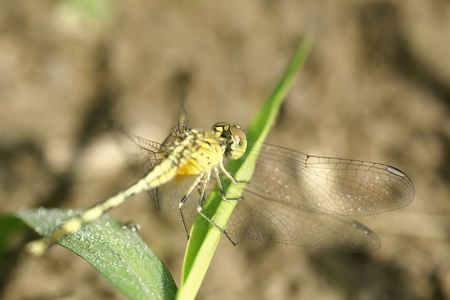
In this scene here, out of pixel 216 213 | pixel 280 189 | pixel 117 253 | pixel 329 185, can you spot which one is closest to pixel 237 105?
pixel 280 189

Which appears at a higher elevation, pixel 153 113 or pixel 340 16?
pixel 340 16

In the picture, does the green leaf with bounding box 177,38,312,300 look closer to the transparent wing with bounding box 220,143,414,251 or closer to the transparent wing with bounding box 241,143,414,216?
the transparent wing with bounding box 241,143,414,216

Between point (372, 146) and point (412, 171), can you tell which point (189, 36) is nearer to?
point (372, 146)

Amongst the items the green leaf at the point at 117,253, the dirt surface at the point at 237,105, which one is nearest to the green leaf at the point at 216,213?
the green leaf at the point at 117,253

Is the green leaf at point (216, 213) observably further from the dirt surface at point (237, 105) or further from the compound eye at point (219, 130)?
the dirt surface at point (237, 105)

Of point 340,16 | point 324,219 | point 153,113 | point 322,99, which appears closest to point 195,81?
point 153,113

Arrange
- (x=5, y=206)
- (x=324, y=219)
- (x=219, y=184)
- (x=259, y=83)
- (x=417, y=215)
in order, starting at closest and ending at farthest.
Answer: (x=219, y=184), (x=324, y=219), (x=5, y=206), (x=417, y=215), (x=259, y=83)
